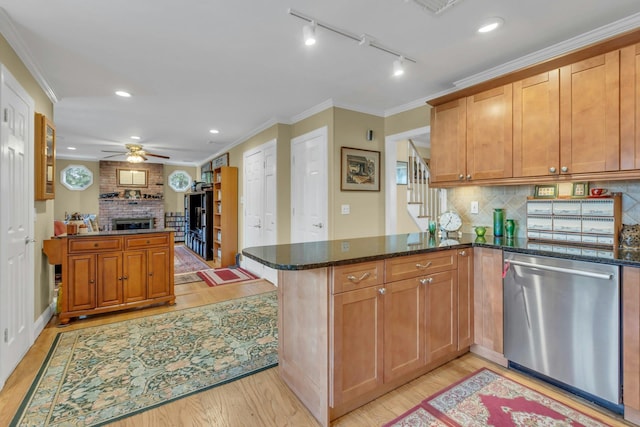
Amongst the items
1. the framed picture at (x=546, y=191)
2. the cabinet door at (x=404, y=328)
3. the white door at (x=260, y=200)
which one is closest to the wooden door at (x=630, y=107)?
the framed picture at (x=546, y=191)

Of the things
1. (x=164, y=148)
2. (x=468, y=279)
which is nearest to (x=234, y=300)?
(x=468, y=279)

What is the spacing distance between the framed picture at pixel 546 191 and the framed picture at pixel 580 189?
12 cm

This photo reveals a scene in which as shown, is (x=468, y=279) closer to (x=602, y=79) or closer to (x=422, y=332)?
(x=422, y=332)

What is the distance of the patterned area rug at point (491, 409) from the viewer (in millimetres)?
1661

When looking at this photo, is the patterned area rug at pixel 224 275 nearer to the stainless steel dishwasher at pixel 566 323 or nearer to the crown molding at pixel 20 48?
the crown molding at pixel 20 48

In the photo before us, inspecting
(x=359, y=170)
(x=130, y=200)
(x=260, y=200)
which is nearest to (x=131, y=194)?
(x=130, y=200)

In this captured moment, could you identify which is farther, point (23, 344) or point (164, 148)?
point (164, 148)

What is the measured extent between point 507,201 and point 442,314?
4.31 ft

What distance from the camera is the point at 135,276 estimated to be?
3373mm

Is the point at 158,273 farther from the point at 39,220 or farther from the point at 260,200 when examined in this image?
the point at 260,200

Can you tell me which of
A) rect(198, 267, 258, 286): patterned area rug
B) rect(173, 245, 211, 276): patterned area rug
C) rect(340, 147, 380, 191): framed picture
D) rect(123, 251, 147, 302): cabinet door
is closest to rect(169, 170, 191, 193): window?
rect(173, 245, 211, 276): patterned area rug

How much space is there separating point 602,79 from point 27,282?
453 centimetres

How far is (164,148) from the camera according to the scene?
6727mm

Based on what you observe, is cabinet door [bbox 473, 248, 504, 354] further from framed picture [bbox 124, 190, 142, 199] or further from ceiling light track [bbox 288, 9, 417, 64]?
framed picture [bbox 124, 190, 142, 199]
